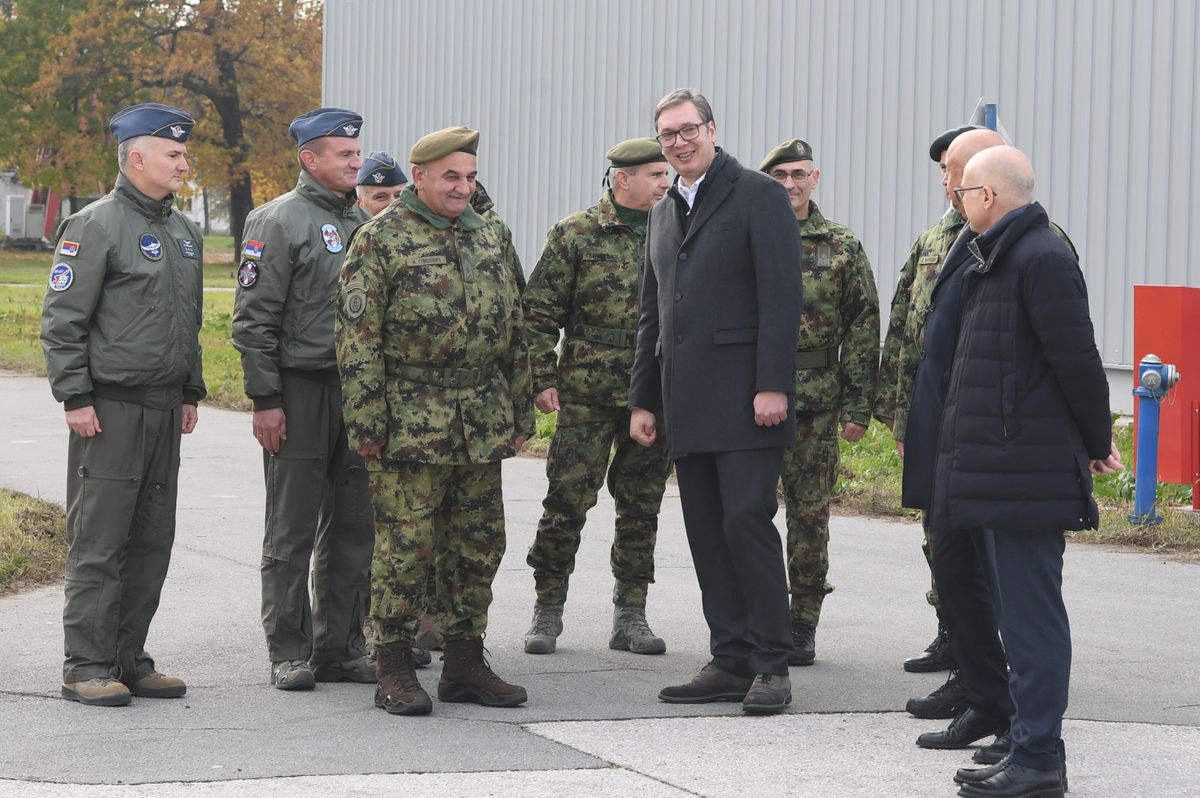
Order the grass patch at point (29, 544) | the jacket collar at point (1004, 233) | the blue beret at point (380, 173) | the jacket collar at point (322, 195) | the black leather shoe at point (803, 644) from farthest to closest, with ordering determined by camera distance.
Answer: the grass patch at point (29, 544)
the blue beret at point (380, 173)
the black leather shoe at point (803, 644)
the jacket collar at point (322, 195)
the jacket collar at point (1004, 233)

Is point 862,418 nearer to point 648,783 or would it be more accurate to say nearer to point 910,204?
point 648,783

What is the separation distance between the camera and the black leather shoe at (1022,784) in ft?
14.9

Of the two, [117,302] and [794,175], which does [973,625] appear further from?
[117,302]

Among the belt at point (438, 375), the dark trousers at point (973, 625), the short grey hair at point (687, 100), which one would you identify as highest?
the short grey hair at point (687, 100)

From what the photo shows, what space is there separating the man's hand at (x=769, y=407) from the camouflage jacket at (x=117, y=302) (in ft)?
6.68

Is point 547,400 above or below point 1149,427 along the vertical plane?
above

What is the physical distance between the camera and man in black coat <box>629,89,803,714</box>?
5.68 metres

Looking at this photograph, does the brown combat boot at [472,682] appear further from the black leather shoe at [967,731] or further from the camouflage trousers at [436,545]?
the black leather shoe at [967,731]

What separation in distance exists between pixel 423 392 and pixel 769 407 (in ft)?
3.94

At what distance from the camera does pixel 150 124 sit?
5.77m

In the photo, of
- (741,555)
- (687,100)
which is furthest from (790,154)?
(741,555)

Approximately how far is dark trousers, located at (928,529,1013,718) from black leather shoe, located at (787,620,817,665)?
1.33 meters

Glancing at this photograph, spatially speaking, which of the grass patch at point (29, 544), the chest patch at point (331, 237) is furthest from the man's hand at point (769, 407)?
the grass patch at point (29, 544)

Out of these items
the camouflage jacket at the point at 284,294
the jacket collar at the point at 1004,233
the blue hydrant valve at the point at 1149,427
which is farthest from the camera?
the blue hydrant valve at the point at 1149,427
